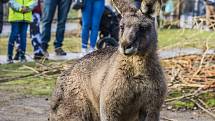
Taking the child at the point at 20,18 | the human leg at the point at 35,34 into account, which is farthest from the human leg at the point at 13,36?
the human leg at the point at 35,34

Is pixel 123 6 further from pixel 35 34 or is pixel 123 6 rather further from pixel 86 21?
pixel 35 34

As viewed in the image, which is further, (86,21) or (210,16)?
(86,21)

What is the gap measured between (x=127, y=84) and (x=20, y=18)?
707cm

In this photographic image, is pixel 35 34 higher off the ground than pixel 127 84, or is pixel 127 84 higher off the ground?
pixel 127 84

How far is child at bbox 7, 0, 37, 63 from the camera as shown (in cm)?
1138

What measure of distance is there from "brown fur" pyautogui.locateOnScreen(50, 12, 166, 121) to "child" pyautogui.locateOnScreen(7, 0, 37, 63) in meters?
6.47

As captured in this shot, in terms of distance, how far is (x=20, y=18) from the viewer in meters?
11.4

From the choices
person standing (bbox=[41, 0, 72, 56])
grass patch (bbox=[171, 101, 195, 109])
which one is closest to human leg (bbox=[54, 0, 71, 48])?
person standing (bbox=[41, 0, 72, 56])

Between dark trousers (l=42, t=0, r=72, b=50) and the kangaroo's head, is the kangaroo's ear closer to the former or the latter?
the kangaroo's head

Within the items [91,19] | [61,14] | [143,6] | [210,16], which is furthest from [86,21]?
[143,6]

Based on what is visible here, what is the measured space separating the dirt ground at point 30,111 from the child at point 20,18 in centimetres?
351

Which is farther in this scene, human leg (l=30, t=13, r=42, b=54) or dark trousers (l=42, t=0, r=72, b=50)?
human leg (l=30, t=13, r=42, b=54)

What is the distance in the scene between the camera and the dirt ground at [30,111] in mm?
6844

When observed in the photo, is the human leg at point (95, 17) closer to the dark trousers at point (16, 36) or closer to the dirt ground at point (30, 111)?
the dark trousers at point (16, 36)
